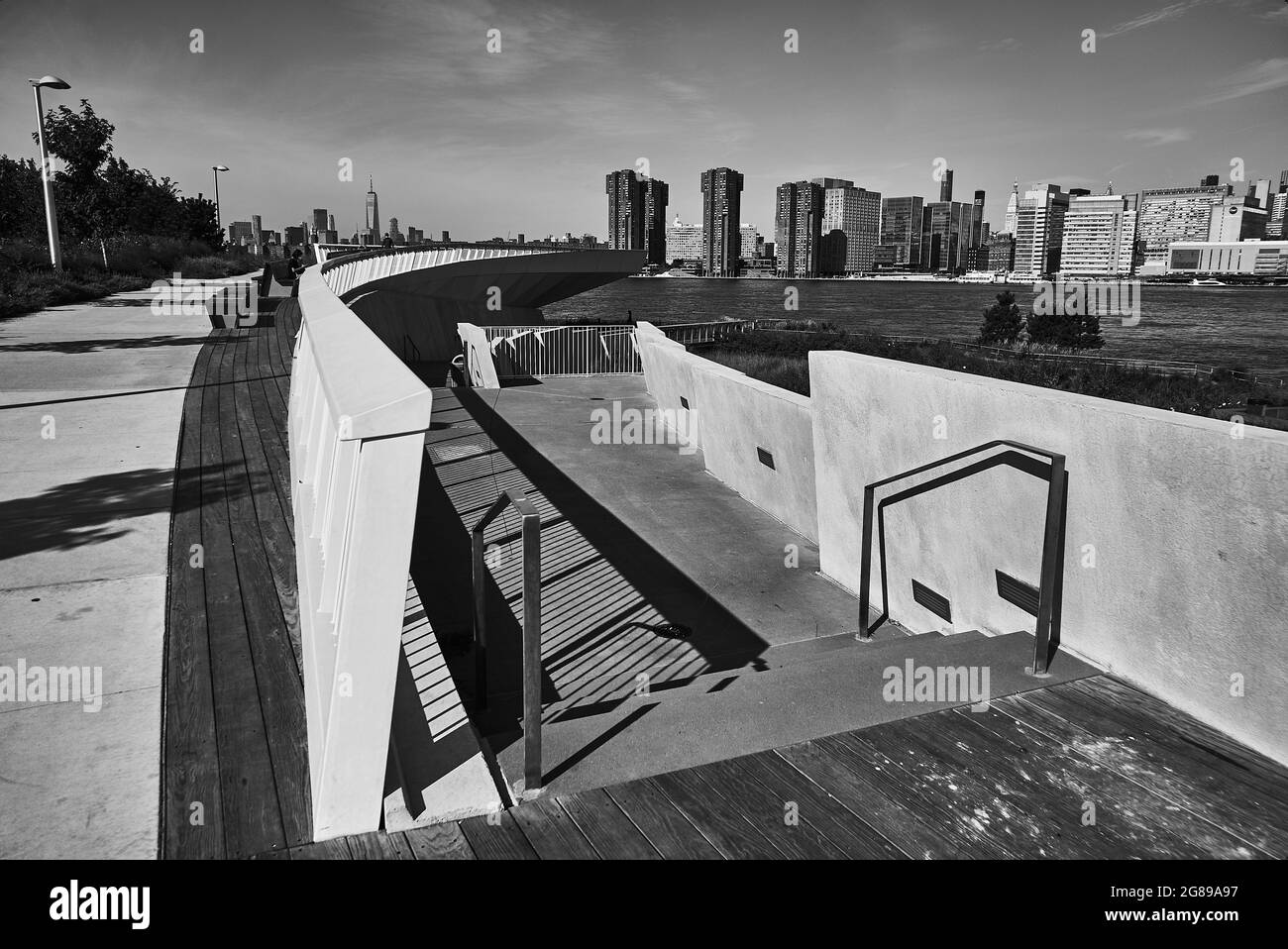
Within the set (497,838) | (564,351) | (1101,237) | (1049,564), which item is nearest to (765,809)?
(497,838)

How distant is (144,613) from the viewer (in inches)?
191

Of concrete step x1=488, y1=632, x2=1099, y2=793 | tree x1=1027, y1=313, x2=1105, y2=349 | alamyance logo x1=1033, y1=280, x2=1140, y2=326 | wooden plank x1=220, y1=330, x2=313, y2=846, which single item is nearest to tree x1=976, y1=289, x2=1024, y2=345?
tree x1=1027, y1=313, x2=1105, y2=349

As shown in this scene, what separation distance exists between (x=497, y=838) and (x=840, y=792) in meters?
1.32

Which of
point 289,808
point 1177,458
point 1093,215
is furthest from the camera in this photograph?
point 1093,215

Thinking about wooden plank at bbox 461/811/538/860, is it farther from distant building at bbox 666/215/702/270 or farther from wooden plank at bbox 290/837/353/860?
distant building at bbox 666/215/702/270

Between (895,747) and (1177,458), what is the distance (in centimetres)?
193

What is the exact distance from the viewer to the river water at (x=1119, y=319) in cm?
7433

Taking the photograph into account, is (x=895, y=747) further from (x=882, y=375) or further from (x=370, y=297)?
(x=370, y=297)

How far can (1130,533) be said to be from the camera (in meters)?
4.19

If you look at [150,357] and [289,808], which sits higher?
[150,357]

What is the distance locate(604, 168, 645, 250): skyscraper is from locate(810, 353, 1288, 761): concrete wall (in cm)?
7582

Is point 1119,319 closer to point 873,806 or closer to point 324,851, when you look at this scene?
point 873,806

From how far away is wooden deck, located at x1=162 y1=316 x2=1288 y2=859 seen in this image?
9.40ft
